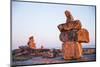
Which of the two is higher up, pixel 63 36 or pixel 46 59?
pixel 63 36

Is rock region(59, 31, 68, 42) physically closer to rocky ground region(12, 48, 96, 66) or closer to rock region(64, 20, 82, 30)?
rock region(64, 20, 82, 30)

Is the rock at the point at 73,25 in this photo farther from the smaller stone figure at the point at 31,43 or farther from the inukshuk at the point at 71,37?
the smaller stone figure at the point at 31,43

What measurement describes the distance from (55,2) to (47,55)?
0.60m

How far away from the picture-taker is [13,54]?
2221mm

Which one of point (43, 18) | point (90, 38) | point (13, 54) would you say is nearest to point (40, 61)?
point (13, 54)

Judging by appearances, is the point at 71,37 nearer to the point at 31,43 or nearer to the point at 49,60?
the point at 49,60

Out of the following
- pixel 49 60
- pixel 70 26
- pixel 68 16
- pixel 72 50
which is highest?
pixel 68 16

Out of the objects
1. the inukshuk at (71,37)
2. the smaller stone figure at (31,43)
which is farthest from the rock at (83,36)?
the smaller stone figure at (31,43)

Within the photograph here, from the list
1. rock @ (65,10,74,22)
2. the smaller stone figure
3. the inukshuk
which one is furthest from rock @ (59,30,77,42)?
the smaller stone figure

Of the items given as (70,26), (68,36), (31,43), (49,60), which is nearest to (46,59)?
(49,60)

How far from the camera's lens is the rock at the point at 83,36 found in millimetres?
2502

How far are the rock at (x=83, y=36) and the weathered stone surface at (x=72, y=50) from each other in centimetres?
7

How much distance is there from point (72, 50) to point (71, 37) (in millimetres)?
151

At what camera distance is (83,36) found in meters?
2.52
